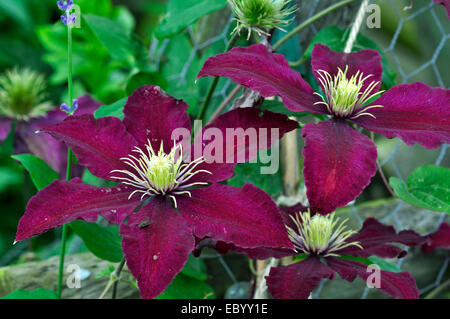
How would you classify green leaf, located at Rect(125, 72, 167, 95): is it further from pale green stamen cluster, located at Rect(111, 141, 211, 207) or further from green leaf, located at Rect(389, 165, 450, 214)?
green leaf, located at Rect(389, 165, 450, 214)

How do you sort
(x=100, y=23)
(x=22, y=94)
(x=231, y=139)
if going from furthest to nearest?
(x=22, y=94)
(x=100, y=23)
(x=231, y=139)

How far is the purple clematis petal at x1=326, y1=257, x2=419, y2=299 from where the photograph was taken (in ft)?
1.75

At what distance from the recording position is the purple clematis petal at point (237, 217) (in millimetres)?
489

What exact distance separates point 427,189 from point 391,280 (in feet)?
0.45

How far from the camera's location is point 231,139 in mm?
571

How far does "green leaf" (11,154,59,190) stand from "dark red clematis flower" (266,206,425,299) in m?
0.32

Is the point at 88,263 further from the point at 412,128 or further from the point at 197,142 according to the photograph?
the point at 412,128

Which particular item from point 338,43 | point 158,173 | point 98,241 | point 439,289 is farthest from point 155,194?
point 439,289

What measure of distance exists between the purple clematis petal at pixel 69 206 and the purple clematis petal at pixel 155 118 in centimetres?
8

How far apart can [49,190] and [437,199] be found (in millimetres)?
437

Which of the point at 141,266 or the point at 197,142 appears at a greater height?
the point at 197,142

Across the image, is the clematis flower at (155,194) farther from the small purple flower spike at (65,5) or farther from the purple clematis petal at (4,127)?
the purple clematis petal at (4,127)

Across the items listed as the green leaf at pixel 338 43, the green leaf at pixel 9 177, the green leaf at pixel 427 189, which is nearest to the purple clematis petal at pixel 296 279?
the green leaf at pixel 427 189
